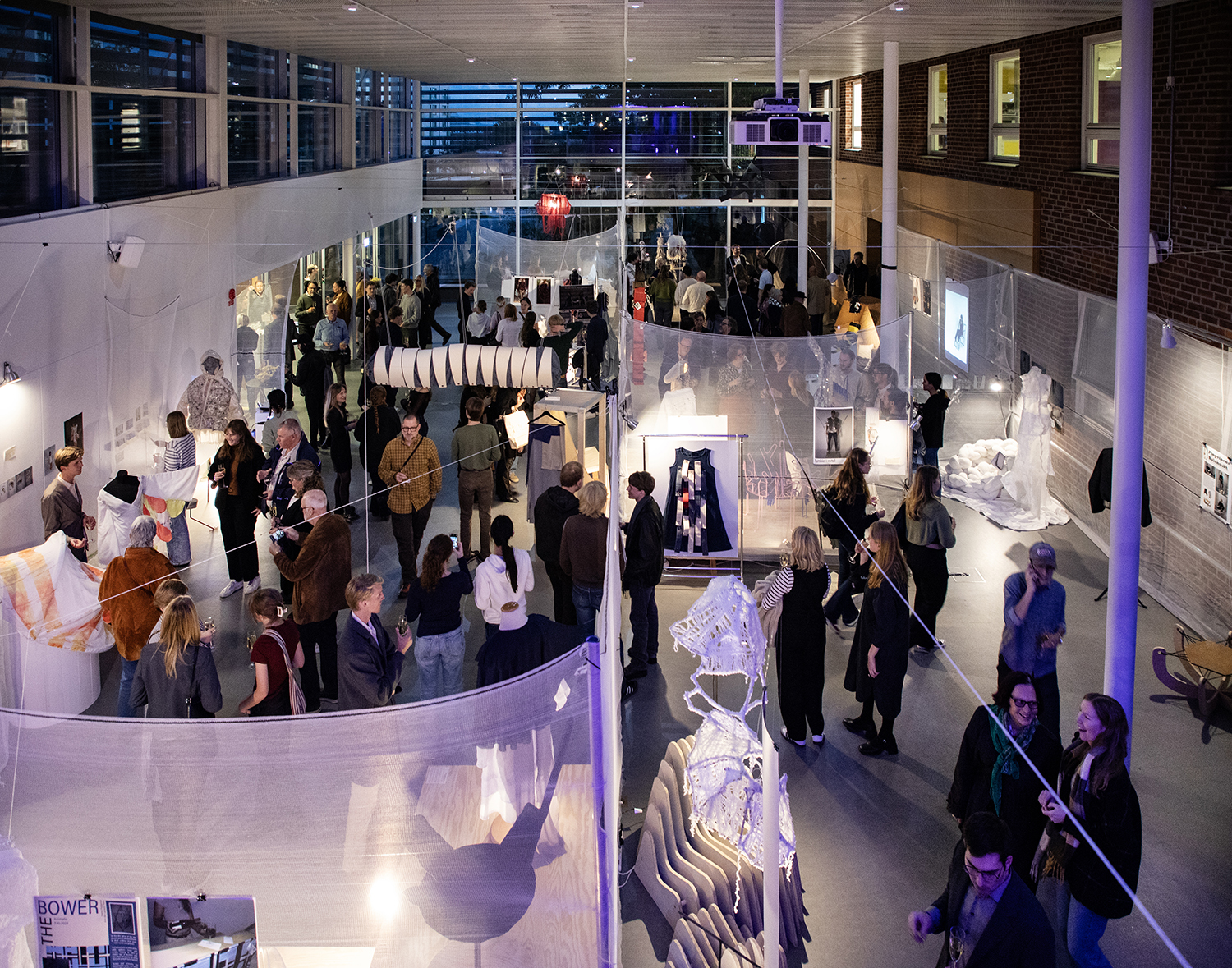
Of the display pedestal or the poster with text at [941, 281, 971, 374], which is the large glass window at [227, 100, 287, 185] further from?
the poster with text at [941, 281, 971, 374]

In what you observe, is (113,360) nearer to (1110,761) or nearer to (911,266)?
(1110,761)

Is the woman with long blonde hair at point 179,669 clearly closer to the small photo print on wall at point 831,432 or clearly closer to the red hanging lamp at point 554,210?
the small photo print on wall at point 831,432

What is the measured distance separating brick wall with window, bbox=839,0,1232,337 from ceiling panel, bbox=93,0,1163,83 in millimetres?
438

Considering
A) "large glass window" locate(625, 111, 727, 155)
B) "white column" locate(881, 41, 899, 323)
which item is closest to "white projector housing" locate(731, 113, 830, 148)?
"white column" locate(881, 41, 899, 323)

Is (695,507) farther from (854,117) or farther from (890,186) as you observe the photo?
(854,117)

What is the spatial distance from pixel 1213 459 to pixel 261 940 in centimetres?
642

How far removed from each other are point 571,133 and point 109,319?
16.9m

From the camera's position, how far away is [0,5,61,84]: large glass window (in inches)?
292

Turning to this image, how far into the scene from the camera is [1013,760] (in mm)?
4332

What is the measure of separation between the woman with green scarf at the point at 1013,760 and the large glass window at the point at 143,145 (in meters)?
7.48

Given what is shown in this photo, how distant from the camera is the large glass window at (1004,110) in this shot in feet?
41.6

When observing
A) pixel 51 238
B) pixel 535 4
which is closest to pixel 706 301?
pixel 535 4

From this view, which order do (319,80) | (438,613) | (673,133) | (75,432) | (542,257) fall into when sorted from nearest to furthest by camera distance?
1. (438,613)
2. (75,432)
3. (319,80)
4. (542,257)
5. (673,133)

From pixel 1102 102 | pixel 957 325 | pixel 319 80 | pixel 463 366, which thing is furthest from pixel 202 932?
pixel 319 80
